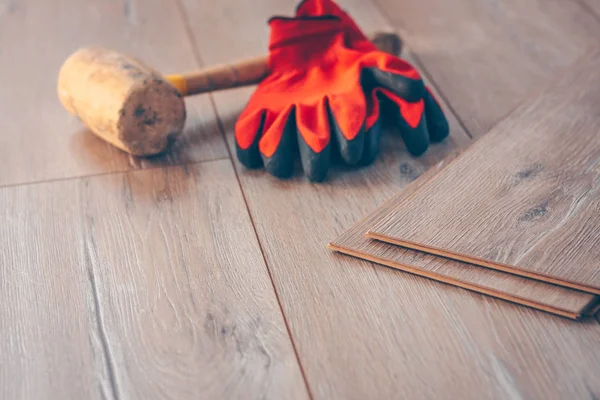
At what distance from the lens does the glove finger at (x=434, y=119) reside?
1.37 m

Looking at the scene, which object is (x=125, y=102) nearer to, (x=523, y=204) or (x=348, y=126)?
(x=348, y=126)

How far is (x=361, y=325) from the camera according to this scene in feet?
3.39

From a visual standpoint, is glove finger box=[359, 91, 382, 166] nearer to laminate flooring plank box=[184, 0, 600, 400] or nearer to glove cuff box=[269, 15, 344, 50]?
laminate flooring plank box=[184, 0, 600, 400]

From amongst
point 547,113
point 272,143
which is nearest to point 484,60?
point 547,113

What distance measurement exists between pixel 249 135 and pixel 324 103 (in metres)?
0.14

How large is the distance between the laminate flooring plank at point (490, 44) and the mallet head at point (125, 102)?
58 centimetres

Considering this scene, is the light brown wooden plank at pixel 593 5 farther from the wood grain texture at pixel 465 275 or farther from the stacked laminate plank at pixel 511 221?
the wood grain texture at pixel 465 275

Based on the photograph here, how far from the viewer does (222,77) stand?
58.1 inches

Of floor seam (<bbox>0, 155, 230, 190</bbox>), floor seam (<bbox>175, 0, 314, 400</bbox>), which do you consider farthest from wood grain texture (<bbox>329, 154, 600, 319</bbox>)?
floor seam (<bbox>0, 155, 230, 190</bbox>)

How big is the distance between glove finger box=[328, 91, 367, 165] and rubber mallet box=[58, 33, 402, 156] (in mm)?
287

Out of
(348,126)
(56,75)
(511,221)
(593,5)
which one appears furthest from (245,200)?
(593,5)

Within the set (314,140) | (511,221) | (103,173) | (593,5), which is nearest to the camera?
(511,221)

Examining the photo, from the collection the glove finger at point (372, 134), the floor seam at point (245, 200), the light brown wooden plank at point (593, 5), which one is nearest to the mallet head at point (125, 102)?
the floor seam at point (245, 200)

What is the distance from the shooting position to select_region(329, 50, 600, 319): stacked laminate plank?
1048 millimetres
